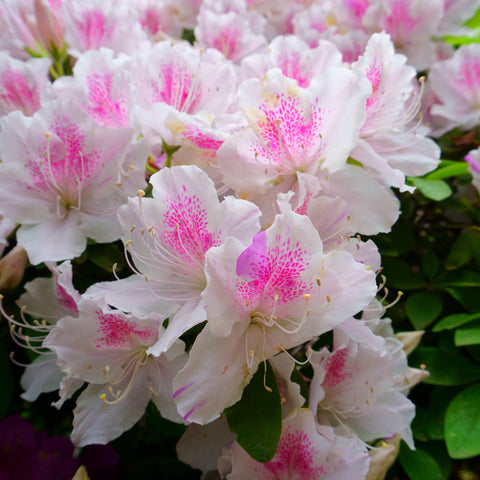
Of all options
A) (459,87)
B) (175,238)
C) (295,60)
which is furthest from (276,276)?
(459,87)

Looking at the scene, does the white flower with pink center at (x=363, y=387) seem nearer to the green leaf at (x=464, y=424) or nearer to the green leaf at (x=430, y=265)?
the green leaf at (x=464, y=424)

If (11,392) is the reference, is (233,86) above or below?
above

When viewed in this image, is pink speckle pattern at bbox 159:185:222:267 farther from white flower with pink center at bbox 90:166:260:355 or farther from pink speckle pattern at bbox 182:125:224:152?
pink speckle pattern at bbox 182:125:224:152

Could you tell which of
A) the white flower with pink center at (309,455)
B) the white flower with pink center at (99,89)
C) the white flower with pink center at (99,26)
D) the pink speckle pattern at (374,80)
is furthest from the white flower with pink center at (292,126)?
the white flower with pink center at (99,26)

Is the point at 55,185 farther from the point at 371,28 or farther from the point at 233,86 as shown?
the point at 371,28

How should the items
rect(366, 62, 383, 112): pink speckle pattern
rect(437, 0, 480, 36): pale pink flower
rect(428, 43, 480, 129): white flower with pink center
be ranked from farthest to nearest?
rect(437, 0, 480, 36): pale pink flower
rect(428, 43, 480, 129): white flower with pink center
rect(366, 62, 383, 112): pink speckle pattern

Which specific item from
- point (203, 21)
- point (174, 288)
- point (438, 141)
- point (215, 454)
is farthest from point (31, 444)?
point (438, 141)

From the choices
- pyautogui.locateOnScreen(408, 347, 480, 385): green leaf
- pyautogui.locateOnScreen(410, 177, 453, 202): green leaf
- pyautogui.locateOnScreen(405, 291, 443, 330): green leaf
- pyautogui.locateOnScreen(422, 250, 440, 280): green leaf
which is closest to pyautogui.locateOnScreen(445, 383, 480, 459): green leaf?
pyautogui.locateOnScreen(408, 347, 480, 385): green leaf
